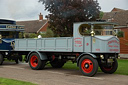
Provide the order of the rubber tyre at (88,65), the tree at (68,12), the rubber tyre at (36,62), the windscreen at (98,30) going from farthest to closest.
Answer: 1. the tree at (68,12)
2. the rubber tyre at (36,62)
3. the windscreen at (98,30)
4. the rubber tyre at (88,65)

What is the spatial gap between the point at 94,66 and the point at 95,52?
711 millimetres

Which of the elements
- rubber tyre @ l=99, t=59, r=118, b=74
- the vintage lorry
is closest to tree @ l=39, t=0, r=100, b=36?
the vintage lorry

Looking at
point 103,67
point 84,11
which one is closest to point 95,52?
point 103,67

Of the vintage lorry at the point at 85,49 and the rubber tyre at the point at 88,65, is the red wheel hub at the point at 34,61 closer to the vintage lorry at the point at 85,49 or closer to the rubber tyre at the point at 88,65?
the vintage lorry at the point at 85,49

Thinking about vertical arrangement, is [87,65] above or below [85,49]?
below

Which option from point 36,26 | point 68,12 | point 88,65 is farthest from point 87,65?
point 36,26

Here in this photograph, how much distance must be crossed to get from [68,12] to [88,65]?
7.10 meters

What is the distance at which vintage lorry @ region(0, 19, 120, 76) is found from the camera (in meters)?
11.2

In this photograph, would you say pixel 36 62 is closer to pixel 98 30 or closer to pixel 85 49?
pixel 85 49

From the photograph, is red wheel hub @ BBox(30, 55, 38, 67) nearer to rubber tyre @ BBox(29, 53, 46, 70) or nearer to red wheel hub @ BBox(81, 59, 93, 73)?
rubber tyre @ BBox(29, 53, 46, 70)

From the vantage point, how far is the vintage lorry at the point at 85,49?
36.9ft

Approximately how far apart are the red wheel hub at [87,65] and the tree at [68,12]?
649 centimetres

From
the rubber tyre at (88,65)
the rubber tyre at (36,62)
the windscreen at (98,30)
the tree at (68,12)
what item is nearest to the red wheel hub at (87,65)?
the rubber tyre at (88,65)

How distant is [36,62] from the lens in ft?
45.9
